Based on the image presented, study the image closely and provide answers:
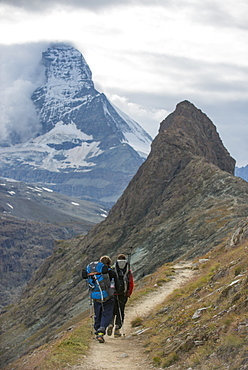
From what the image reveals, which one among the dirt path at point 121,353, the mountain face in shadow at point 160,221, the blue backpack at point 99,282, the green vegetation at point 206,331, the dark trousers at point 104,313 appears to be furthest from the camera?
the mountain face in shadow at point 160,221

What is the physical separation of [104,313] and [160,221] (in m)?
65.7

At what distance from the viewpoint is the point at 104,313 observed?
17594mm

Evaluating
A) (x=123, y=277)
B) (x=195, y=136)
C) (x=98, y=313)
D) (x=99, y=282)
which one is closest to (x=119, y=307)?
(x=123, y=277)

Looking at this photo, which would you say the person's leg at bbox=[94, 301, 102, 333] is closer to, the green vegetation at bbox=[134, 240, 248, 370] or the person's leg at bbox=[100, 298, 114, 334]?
the person's leg at bbox=[100, 298, 114, 334]

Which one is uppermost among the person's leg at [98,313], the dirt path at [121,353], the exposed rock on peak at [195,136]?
the exposed rock on peak at [195,136]

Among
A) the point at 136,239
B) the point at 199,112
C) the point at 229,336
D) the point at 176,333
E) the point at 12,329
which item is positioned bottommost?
the point at 12,329

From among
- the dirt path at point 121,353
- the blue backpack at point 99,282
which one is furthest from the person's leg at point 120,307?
the blue backpack at point 99,282

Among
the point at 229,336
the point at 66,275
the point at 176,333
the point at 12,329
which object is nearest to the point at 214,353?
the point at 229,336

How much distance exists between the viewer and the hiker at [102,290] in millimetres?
17391

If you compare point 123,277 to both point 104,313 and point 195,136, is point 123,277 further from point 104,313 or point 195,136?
point 195,136

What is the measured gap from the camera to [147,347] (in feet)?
54.9

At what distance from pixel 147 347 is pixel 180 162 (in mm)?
84226

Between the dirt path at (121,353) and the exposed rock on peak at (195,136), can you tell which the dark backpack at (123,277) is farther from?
the exposed rock on peak at (195,136)

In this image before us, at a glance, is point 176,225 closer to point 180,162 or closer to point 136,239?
point 136,239
